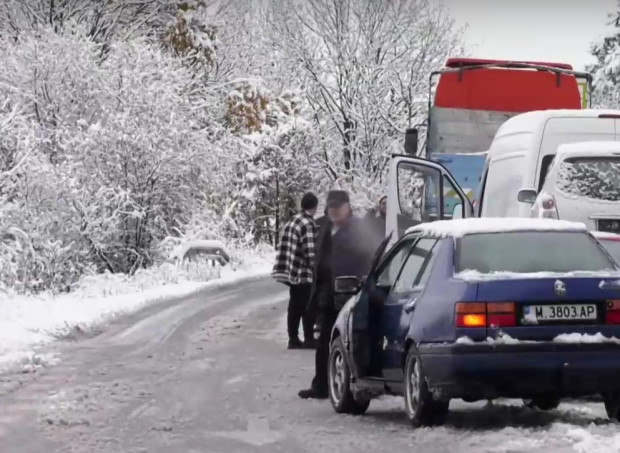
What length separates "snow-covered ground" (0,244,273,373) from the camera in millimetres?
15328

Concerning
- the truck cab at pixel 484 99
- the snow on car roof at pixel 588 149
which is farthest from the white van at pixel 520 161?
the truck cab at pixel 484 99

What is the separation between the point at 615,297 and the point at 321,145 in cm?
3908

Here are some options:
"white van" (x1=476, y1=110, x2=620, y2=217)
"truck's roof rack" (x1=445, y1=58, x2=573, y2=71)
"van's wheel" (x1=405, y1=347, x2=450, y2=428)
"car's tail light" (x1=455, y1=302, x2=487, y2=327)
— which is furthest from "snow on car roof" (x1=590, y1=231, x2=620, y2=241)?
"truck's roof rack" (x1=445, y1=58, x2=573, y2=71)

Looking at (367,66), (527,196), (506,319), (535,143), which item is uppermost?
(367,66)

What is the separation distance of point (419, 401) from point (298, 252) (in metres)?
7.10

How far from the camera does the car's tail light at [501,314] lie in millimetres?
8180

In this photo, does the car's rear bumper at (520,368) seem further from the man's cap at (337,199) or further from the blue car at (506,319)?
the man's cap at (337,199)

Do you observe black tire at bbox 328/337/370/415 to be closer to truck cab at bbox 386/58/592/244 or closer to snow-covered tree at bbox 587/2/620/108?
truck cab at bbox 386/58/592/244

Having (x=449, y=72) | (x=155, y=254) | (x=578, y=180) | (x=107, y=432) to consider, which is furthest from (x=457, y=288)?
(x=155, y=254)

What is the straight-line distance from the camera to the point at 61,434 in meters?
8.91

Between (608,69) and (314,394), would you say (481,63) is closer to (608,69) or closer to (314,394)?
(314,394)

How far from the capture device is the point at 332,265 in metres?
12.3

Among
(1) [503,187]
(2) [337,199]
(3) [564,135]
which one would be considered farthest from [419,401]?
(1) [503,187]

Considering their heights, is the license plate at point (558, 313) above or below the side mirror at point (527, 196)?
below
